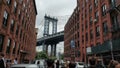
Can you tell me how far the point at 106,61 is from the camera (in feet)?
81.6

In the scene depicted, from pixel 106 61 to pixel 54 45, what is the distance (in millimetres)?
92690

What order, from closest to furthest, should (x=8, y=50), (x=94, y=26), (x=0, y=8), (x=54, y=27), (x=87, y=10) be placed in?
1. (x=0, y=8)
2. (x=8, y=50)
3. (x=94, y=26)
4. (x=87, y=10)
5. (x=54, y=27)

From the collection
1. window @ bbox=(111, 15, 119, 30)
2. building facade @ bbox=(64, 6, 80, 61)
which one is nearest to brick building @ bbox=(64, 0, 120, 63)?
window @ bbox=(111, 15, 119, 30)

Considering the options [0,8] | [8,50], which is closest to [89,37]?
[8,50]

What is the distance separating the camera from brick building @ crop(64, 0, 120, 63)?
23.8 meters

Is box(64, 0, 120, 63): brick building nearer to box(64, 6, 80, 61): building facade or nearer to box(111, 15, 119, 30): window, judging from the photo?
box(111, 15, 119, 30): window

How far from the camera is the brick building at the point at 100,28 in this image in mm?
23777

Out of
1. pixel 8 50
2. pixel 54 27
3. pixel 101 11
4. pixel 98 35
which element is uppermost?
pixel 54 27

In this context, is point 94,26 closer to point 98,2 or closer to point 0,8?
point 98,2

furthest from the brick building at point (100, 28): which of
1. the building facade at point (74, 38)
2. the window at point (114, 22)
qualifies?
→ the building facade at point (74, 38)

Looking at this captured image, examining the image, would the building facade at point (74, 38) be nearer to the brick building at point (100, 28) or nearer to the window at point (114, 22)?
the brick building at point (100, 28)

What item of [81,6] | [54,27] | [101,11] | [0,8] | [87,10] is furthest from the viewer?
[54,27]

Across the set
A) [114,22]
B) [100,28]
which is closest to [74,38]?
[100,28]

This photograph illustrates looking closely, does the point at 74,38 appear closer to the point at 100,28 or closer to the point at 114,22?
the point at 100,28
